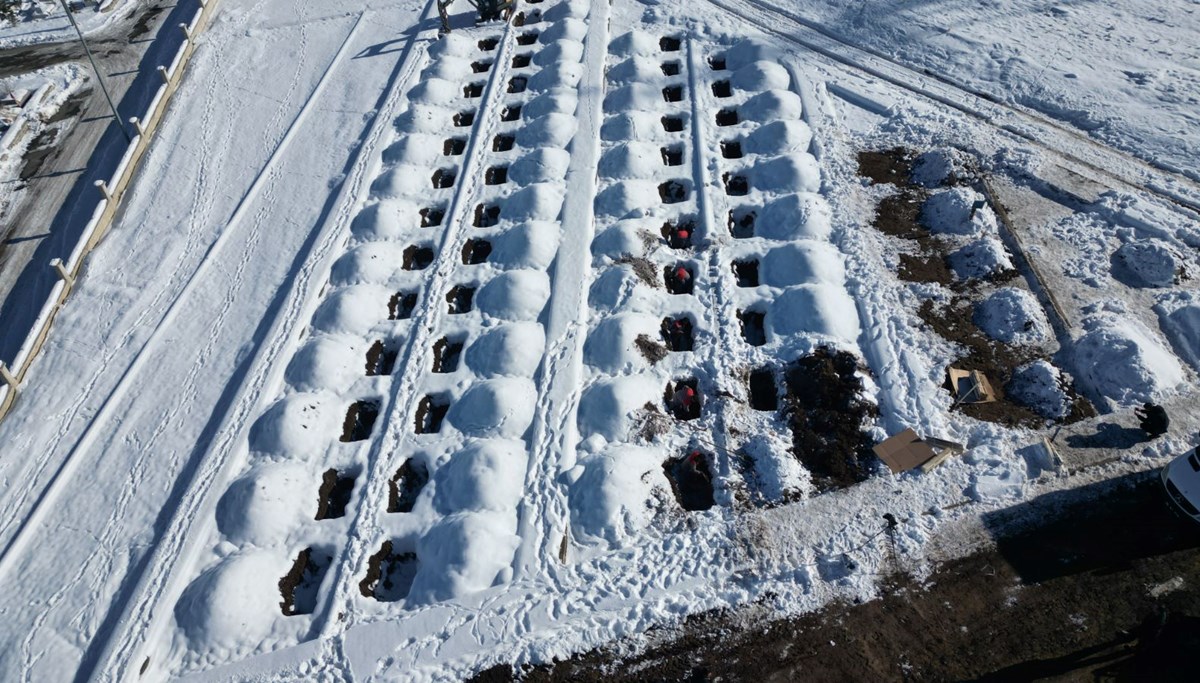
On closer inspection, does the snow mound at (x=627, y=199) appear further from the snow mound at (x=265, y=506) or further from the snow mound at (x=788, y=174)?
the snow mound at (x=265, y=506)

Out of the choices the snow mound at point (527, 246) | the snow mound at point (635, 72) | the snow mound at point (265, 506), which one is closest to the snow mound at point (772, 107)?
the snow mound at point (635, 72)

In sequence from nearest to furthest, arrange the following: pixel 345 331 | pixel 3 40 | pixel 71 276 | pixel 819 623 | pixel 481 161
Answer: pixel 819 623
pixel 345 331
pixel 71 276
pixel 481 161
pixel 3 40

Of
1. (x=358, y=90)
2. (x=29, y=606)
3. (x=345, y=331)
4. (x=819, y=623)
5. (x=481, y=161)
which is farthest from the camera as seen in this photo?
Answer: (x=358, y=90)

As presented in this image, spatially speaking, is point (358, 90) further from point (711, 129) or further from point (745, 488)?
point (745, 488)

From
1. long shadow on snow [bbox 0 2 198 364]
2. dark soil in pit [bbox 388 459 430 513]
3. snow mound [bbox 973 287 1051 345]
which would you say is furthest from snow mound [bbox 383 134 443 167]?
snow mound [bbox 973 287 1051 345]

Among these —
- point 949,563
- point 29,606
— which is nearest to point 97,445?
point 29,606

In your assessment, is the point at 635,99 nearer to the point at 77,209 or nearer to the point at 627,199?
the point at 627,199

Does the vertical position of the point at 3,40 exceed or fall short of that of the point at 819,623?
it exceeds it

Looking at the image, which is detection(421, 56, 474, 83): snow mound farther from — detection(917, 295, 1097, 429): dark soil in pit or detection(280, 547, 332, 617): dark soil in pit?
detection(917, 295, 1097, 429): dark soil in pit
